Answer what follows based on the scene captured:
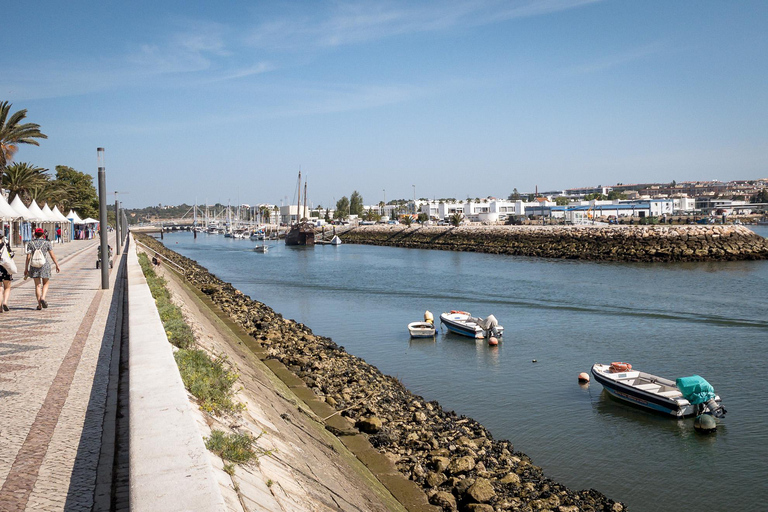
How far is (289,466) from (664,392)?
1481cm

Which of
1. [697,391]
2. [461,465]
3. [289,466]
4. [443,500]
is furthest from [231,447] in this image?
[697,391]

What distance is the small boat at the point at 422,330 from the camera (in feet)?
91.9

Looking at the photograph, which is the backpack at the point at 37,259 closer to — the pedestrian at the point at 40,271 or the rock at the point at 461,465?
the pedestrian at the point at 40,271

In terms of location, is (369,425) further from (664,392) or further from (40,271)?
(664,392)

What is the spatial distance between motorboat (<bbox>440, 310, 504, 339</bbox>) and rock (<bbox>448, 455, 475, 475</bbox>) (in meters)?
16.2

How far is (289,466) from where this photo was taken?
703cm

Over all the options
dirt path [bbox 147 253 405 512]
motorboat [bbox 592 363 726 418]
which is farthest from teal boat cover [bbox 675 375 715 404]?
dirt path [bbox 147 253 405 512]

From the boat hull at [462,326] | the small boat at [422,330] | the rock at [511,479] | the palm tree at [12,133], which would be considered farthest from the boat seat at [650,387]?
the palm tree at [12,133]

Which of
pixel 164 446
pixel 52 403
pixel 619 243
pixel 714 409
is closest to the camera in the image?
pixel 164 446

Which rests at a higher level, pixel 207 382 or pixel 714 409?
pixel 207 382

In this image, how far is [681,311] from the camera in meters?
34.3

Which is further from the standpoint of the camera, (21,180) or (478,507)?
(21,180)

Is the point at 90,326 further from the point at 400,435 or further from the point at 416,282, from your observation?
the point at 416,282

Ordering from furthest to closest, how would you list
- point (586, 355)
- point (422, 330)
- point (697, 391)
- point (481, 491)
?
point (422, 330)
point (586, 355)
point (697, 391)
point (481, 491)
